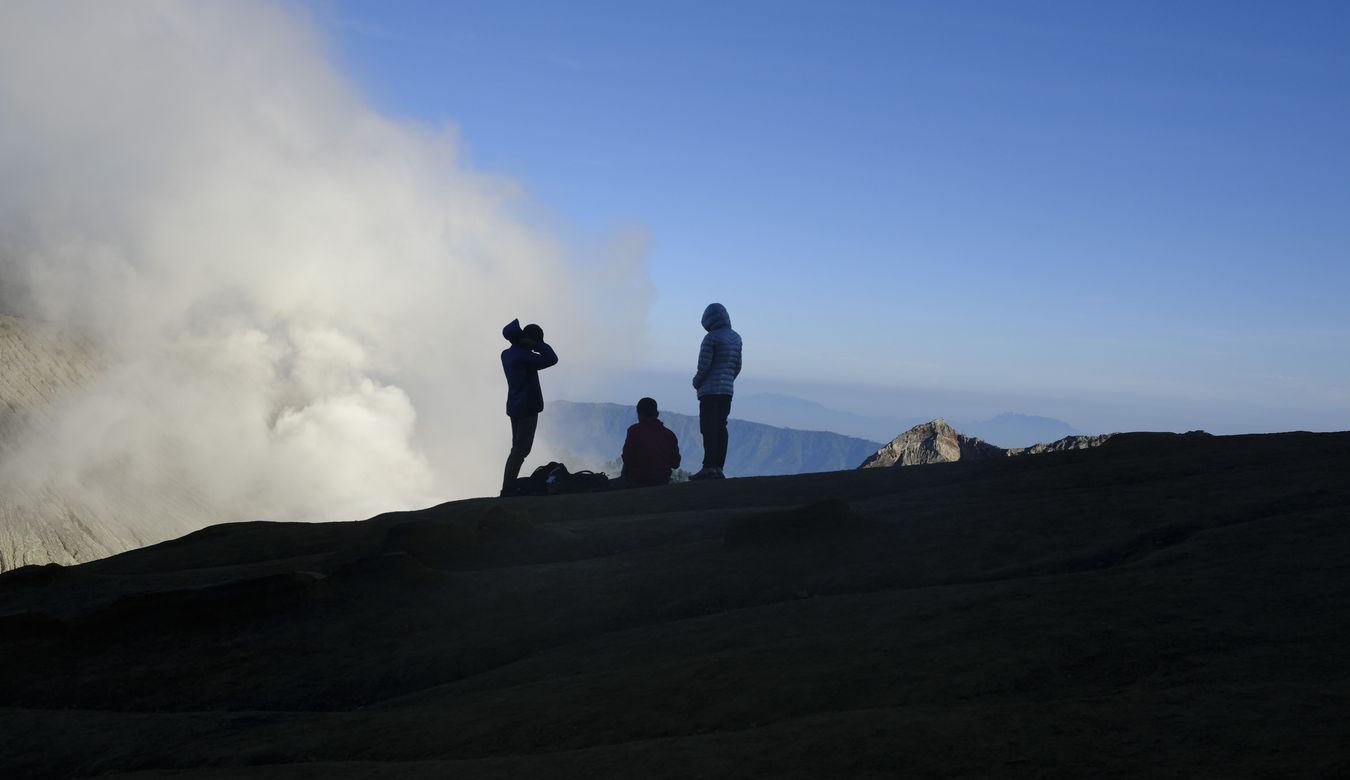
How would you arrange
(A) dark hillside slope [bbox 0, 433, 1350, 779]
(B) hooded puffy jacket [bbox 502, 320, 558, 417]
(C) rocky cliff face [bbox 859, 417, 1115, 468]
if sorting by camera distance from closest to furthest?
(A) dark hillside slope [bbox 0, 433, 1350, 779] → (B) hooded puffy jacket [bbox 502, 320, 558, 417] → (C) rocky cliff face [bbox 859, 417, 1115, 468]

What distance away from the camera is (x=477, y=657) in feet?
46.0

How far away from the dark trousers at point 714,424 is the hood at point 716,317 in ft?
6.44

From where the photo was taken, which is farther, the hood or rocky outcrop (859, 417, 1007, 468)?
rocky outcrop (859, 417, 1007, 468)

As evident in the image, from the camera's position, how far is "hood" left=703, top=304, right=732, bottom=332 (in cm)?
2859

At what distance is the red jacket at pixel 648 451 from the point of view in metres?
27.5

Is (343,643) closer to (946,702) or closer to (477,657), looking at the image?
(477,657)

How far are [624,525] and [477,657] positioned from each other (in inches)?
266

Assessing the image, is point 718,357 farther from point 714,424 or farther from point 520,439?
point 520,439

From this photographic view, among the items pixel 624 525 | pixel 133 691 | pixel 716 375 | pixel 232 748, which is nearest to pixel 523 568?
pixel 624 525

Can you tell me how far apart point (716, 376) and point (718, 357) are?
51 cm

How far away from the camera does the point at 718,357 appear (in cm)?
2834

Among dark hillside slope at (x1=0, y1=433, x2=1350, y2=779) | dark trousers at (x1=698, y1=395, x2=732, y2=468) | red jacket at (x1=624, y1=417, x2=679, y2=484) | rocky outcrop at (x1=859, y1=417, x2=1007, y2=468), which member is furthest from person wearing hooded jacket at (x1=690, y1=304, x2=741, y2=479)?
rocky outcrop at (x1=859, y1=417, x2=1007, y2=468)

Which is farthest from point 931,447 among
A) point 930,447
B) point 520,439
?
point 520,439

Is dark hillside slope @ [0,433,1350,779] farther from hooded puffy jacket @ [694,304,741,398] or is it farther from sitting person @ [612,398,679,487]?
hooded puffy jacket @ [694,304,741,398]
